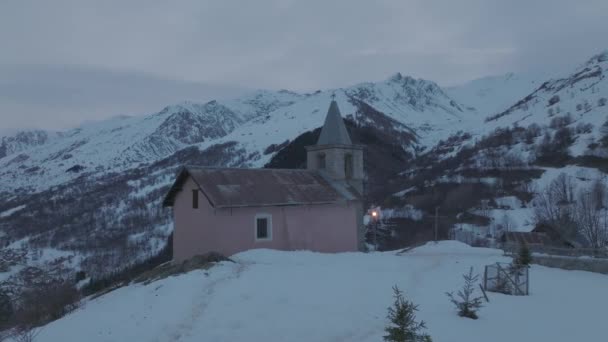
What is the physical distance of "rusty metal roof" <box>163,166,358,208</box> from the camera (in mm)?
27750

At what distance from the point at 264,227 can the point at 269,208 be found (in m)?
1.10

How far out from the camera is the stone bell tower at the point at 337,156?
34969mm

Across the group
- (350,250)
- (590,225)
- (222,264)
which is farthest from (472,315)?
(590,225)

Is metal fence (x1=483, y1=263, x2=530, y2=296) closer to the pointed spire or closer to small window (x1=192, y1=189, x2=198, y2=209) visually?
small window (x1=192, y1=189, x2=198, y2=209)

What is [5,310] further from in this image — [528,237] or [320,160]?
[528,237]

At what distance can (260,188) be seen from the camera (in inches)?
1171

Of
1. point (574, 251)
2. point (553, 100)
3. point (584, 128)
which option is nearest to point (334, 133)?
point (574, 251)

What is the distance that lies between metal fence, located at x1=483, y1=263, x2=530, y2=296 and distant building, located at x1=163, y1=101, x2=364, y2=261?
13055 mm

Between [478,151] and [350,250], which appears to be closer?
[350,250]

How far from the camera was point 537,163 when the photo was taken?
105m

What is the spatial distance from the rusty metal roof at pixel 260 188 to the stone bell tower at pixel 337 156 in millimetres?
1116

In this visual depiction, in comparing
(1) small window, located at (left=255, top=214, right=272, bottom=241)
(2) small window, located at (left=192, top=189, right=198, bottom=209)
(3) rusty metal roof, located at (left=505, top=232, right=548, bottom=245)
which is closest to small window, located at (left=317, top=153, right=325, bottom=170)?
(1) small window, located at (left=255, top=214, right=272, bottom=241)

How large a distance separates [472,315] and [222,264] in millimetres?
11335

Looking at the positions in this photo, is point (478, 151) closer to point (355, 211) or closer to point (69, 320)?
point (355, 211)
